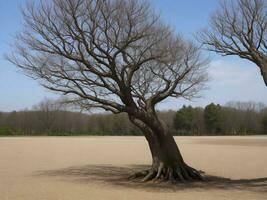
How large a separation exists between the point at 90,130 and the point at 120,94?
81313 mm

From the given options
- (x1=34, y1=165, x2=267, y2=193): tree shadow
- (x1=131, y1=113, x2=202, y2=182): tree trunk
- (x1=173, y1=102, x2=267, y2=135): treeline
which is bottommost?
(x1=34, y1=165, x2=267, y2=193): tree shadow

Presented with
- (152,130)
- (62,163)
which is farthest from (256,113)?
(152,130)

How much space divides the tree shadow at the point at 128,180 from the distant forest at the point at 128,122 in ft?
217

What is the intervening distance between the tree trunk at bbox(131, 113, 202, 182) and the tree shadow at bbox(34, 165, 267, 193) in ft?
2.08

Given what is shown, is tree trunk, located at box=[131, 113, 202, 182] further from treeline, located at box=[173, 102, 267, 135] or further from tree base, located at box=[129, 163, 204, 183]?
treeline, located at box=[173, 102, 267, 135]

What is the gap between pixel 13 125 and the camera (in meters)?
99.8

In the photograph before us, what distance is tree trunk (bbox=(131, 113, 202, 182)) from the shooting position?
18141mm

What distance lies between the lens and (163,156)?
720 inches

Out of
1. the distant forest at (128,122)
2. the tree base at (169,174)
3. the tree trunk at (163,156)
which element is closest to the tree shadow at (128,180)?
the tree base at (169,174)

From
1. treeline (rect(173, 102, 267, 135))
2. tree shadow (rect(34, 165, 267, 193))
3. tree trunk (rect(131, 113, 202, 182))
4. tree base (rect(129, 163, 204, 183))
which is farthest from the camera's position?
treeline (rect(173, 102, 267, 135))

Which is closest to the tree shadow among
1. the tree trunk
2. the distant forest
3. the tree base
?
the tree base

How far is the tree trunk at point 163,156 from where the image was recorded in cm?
1814

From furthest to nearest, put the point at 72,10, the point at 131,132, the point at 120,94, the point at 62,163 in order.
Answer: the point at 131,132 → the point at 62,163 → the point at 120,94 → the point at 72,10

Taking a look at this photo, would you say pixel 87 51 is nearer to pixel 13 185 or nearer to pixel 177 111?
pixel 13 185
